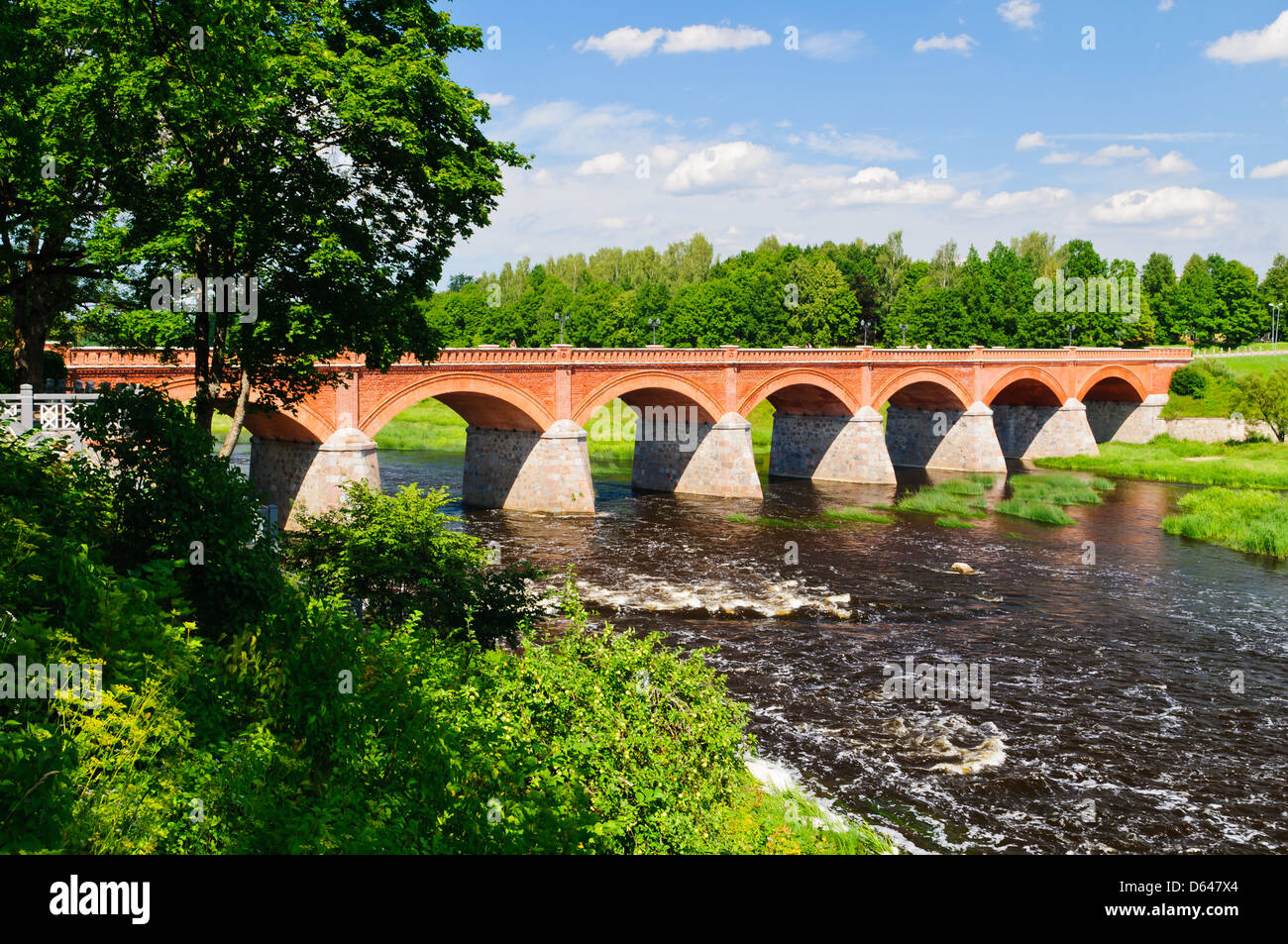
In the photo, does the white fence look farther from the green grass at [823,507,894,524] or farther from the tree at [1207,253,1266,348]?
the tree at [1207,253,1266,348]

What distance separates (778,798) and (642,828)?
18.1 ft

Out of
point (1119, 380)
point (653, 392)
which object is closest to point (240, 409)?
point (653, 392)

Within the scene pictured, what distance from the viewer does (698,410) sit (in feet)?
169

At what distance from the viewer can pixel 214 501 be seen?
1162 centimetres

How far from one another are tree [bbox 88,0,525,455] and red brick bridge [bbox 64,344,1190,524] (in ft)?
32.4

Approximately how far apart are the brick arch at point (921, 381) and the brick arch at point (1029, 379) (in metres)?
2.39

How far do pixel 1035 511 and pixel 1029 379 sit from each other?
26.3 metres

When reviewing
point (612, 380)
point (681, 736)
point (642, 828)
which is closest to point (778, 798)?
point (681, 736)

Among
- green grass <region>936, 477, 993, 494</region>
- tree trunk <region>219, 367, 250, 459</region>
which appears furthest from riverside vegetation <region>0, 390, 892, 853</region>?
green grass <region>936, 477, 993, 494</region>

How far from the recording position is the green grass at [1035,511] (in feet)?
146

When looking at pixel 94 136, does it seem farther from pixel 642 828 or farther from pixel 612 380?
pixel 612 380

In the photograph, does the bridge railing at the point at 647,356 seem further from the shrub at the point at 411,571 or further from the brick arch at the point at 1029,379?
the shrub at the point at 411,571

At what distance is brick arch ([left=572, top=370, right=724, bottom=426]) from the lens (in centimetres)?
4622

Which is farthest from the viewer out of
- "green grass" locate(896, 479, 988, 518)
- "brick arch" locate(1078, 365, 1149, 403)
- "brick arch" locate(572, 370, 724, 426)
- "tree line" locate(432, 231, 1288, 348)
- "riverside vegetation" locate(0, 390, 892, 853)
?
"tree line" locate(432, 231, 1288, 348)
